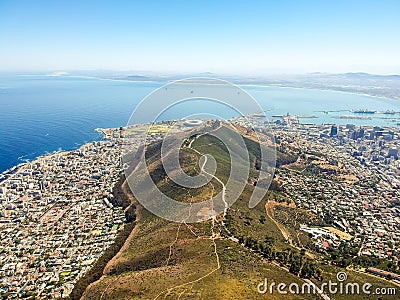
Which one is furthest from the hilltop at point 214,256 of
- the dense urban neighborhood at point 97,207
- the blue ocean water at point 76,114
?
the blue ocean water at point 76,114

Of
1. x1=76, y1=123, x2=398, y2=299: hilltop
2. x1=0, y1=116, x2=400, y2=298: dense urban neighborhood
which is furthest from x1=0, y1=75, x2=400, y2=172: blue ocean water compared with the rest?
x1=76, y1=123, x2=398, y2=299: hilltop

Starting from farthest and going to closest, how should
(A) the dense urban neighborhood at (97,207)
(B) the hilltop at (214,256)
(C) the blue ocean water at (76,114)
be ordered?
1. (C) the blue ocean water at (76,114)
2. (A) the dense urban neighborhood at (97,207)
3. (B) the hilltop at (214,256)

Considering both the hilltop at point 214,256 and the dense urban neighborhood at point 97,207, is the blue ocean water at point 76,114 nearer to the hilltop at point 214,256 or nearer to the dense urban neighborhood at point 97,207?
the dense urban neighborhood at point 97,207

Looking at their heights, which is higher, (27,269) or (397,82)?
(397,82)

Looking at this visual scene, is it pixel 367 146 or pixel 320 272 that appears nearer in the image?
pixel 320 272

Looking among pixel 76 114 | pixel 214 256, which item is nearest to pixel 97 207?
pixel 214 256

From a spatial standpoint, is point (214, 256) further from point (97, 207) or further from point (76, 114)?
point (76, 114)

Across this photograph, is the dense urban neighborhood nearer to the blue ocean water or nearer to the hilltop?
the hilltop

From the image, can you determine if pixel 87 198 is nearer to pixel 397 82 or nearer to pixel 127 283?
pixel 127 283

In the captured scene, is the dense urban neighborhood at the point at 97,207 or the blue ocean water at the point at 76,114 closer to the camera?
the dense urban neighborhood at the point at 97,207

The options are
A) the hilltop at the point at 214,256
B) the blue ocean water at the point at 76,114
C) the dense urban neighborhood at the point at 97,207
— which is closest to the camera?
the hilltop at the point at 214,256

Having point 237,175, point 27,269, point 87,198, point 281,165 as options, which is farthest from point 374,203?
point 27,269
